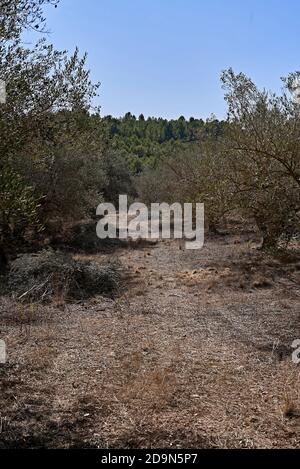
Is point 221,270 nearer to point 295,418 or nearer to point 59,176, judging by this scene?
point 59,176

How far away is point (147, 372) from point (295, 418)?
6.78ft

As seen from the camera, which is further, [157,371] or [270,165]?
[270,165]

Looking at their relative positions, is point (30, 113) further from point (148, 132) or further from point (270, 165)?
point (148, 132)

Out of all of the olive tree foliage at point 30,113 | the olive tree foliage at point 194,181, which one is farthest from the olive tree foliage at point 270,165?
the olive tree foliage at point 30,113

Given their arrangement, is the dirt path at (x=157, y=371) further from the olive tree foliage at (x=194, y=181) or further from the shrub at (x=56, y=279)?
the olive tree foliage at (x=194, y=181)

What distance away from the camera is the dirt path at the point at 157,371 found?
4750mm

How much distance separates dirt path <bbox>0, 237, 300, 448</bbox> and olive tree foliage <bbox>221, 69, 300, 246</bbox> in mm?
1929

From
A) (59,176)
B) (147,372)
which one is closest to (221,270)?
(59,176)

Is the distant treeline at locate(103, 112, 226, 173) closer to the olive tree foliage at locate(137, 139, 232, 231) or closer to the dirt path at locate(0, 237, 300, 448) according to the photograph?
the olive tree foliage at locate(137, 139, 232, 231)

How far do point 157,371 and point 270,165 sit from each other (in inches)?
183

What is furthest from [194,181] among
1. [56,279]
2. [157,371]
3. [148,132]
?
[148,132]

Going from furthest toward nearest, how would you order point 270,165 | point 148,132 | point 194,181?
point 148,132 → point 194,181 → point 270,165

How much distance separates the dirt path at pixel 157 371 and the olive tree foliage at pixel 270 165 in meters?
1.93

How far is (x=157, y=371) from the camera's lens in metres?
6.31
